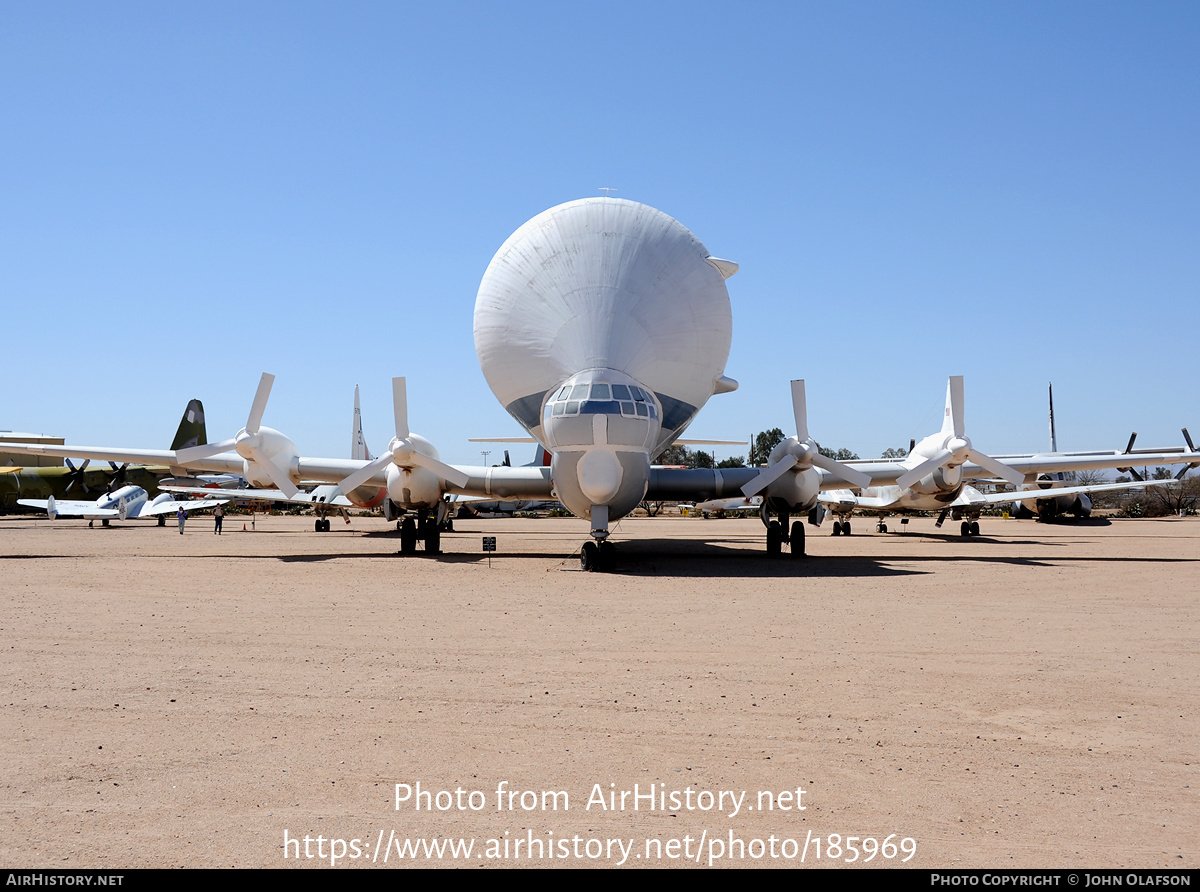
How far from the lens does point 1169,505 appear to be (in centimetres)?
7144

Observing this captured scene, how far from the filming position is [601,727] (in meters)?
5.89

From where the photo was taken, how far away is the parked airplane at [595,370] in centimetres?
1994

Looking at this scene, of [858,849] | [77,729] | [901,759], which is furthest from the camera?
[77,729]

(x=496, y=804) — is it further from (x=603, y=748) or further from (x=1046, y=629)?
(x=1046, y=629)

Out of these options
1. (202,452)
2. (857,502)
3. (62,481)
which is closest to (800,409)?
(202,452)

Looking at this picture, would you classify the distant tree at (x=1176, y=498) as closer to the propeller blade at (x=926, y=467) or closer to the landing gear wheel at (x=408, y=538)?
the propeller blade at (x=926, y=467)

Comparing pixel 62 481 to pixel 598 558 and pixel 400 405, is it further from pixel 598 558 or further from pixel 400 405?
pixel 598 558

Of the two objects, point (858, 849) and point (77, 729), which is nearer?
point (858, 849)

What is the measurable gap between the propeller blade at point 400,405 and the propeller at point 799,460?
8.54m

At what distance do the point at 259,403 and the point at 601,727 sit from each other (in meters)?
17.5

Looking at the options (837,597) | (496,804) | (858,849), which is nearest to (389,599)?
(837,597)

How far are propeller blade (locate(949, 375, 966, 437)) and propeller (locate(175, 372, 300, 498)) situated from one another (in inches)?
636

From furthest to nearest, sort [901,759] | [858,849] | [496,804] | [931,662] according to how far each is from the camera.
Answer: [931,662]
[901,759]
[496,804]
[858,849]

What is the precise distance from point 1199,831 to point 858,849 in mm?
1645
